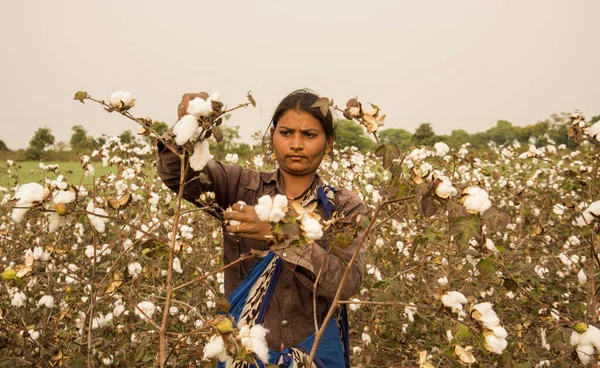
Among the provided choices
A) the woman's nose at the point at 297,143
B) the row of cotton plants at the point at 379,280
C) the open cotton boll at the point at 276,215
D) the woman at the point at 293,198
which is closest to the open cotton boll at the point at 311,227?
the open cotton boll at the point at 276,215

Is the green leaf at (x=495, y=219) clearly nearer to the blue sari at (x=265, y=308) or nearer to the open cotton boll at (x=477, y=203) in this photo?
the open cotton boll at (x=477, y=203)

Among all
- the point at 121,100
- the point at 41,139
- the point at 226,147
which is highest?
the point at 121,100

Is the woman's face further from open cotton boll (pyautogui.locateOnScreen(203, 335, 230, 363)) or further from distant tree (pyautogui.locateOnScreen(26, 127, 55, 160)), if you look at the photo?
distant tree (pyautogui.locateOnScreen(26, 127, 55, 160))

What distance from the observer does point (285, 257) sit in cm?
123

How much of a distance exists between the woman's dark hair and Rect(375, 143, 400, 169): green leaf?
0.84 metres

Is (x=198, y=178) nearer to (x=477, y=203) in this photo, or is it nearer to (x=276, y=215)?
(x=276, y=215)

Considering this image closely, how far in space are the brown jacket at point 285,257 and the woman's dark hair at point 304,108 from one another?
254 millimetres

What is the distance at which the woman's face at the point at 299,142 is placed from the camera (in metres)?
1.78

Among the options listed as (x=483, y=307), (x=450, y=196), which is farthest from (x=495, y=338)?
(x=450, y=196)

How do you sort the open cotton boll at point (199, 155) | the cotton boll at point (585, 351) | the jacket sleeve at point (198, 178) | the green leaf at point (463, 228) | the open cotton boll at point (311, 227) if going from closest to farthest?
the green leaf at point (463, 228)
the open cotton boll at point (311, 227)
the open cotton boll at point (199, 155)
the cotton boll at point (585, 351)
the jacket sleeve at point (198, 178)

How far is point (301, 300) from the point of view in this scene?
1.69 metres

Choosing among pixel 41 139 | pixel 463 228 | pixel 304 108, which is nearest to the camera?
pixel 463 228

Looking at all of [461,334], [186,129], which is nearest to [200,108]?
[186,129]

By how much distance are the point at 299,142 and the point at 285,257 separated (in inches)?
26.1
